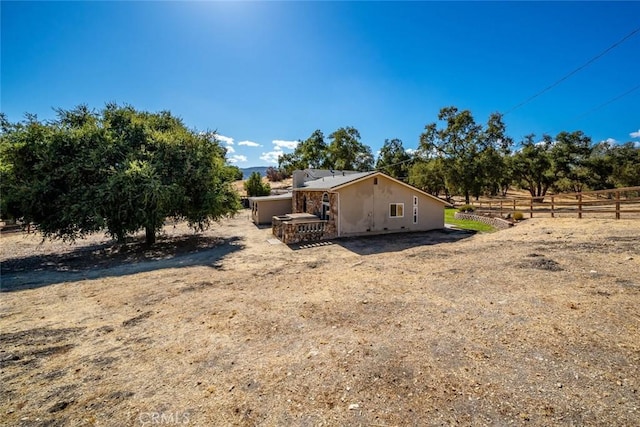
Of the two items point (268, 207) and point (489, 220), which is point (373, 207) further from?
point (268, 207)

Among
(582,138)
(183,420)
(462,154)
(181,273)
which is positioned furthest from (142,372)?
(582,138)

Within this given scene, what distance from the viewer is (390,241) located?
1409 centimetres

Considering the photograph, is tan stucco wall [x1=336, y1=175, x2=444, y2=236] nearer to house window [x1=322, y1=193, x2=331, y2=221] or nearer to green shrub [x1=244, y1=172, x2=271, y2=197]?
house window [x1=322, y1=193, x2=331, y2=221]

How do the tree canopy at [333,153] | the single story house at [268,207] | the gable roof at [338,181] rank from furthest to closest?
the tree canopy at [333,153] < the single story house at [268,207] < the gable roof at [338,181]

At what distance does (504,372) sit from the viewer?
3.55m

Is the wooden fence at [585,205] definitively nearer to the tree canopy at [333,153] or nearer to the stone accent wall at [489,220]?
the stone accent wall at [489,220]

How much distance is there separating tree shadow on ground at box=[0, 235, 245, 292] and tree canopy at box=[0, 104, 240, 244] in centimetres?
113

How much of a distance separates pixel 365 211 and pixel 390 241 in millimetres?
2495

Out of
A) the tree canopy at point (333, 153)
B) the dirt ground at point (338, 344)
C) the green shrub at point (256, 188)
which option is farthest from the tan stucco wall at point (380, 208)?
the tree canopy at point (333, 153)

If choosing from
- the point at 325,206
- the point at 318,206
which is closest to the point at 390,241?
the point at 325,206

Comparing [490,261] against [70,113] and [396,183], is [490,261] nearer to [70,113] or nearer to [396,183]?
[396,183]

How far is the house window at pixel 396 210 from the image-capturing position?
647 inches

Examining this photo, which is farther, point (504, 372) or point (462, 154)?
point (462, 154)

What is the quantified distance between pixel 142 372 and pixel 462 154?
112 ft
